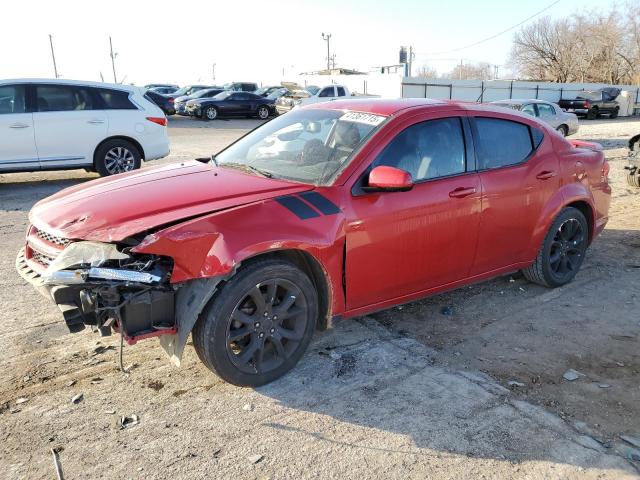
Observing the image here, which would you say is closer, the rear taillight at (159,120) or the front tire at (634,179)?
the front tire at (634,179)

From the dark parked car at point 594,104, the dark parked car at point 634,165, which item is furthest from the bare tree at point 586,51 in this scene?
the dark parked car at point 634,165

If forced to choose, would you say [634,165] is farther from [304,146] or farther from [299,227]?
[299,227]

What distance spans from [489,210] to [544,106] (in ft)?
53.2

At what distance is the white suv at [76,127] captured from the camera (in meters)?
9.20

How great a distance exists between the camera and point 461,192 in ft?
13.5

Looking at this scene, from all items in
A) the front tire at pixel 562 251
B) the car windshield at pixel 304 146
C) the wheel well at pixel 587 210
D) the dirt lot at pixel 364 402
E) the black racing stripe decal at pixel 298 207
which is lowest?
the dirt lot at pixel 364 402

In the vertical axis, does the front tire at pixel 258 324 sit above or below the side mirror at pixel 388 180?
below

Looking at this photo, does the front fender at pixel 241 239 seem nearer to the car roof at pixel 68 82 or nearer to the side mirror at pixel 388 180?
the side mirror at pixel 388 180

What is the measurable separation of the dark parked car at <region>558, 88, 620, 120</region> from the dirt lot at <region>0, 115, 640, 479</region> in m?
31.8

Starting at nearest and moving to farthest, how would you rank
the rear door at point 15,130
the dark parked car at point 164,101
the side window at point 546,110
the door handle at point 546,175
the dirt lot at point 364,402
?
the dirt lot at point 364,402
the door handle at point 546,175
the rear door at point 15,130
the side window at point 546,110
the dark parked car at point 164,101

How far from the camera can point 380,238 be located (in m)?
3.70

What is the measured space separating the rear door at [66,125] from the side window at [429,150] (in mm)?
7419

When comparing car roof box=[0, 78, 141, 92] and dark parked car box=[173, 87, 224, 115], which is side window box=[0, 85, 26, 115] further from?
dark parked car box=[173, 87, 224, 115]

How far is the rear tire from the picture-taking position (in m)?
9.93
